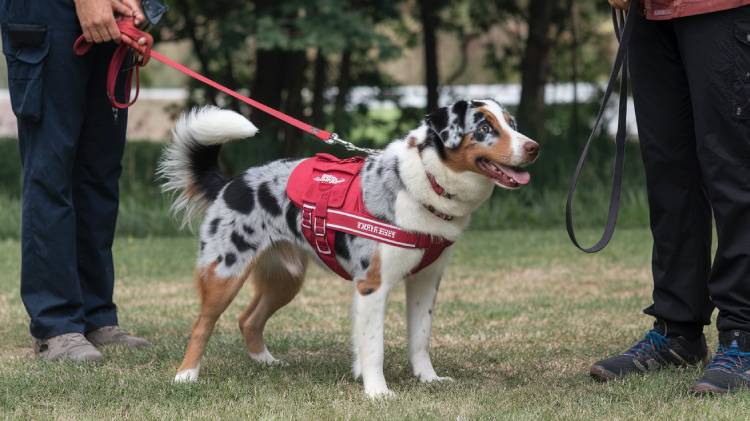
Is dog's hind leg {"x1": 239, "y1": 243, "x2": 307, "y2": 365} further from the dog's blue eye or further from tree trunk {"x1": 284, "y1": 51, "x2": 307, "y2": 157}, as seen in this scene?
tree trunk {"x1": 284, "y1": 51, "x2": 307, "y2": 157}

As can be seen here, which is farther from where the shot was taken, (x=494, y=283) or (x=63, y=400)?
(x=494, y=283)

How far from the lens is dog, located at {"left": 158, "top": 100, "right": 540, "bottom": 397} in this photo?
386 centimetres

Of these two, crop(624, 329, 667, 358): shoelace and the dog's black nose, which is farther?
crop(624, 329, 667, 358): shoelace

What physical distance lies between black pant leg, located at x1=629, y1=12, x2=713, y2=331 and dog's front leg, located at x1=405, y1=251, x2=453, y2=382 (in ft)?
2.96

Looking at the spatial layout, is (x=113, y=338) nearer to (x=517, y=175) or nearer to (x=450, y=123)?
(x=450, y=123)

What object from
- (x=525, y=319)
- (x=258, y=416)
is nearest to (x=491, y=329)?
(x=525, y=319)

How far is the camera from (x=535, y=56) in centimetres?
1193

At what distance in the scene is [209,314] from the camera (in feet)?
14.0

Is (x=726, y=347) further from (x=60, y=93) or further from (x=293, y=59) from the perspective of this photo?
(x=293, y=59)

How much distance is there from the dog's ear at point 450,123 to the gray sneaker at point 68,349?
183 centimetres

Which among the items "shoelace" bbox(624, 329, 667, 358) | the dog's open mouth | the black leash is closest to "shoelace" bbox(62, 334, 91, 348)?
the dog's open mouth

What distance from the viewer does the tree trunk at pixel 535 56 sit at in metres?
11.8

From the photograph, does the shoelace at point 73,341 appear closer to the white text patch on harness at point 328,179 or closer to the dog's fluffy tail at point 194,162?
the dog's fluffy tail at point 194,162

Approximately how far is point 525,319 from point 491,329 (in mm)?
324
